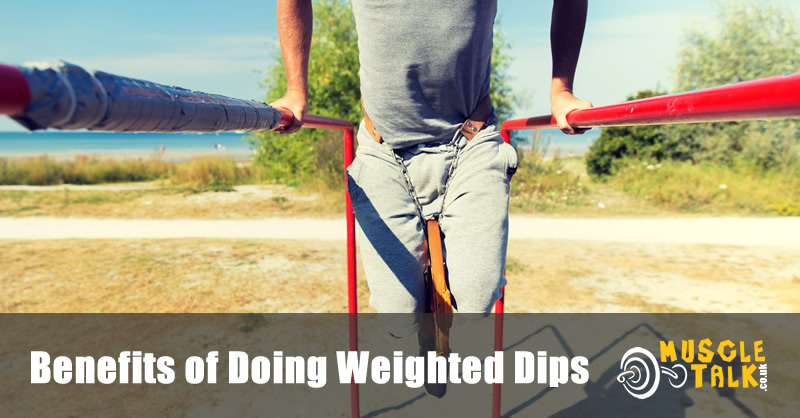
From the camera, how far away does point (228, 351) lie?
2.67m

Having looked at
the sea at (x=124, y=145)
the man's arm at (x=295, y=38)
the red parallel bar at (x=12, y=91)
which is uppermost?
the sea at (x=124, y=145)

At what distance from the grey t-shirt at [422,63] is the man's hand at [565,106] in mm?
219

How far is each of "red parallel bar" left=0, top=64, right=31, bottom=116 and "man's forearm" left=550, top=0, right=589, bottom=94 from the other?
1277 millimetres

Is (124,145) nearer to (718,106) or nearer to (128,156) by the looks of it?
(128,156)

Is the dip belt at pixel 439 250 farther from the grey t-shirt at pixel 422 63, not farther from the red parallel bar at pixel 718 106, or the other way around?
the red parallel bar at pixel 718 106

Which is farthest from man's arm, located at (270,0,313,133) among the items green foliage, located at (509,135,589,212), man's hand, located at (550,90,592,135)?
green foliage, located at (509,135,589,212)

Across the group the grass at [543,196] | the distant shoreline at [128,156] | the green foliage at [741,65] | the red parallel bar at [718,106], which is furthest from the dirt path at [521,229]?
the distant shoreline at [128,156]

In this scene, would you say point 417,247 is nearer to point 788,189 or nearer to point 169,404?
point 169,404

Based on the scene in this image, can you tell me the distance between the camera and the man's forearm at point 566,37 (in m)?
1.42

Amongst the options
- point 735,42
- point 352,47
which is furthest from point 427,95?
point 735,42

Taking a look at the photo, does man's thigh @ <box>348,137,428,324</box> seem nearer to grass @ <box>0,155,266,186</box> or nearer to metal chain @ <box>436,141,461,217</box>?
metal chain @ <box>436,141,461,217</box>

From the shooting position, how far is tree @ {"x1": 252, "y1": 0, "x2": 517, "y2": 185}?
7406mm

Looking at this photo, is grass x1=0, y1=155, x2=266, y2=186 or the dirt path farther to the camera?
grass x1=0, y1=155, x2=266, y2=186

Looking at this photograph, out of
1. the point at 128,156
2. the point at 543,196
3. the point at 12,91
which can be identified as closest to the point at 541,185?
the point at 543,196
